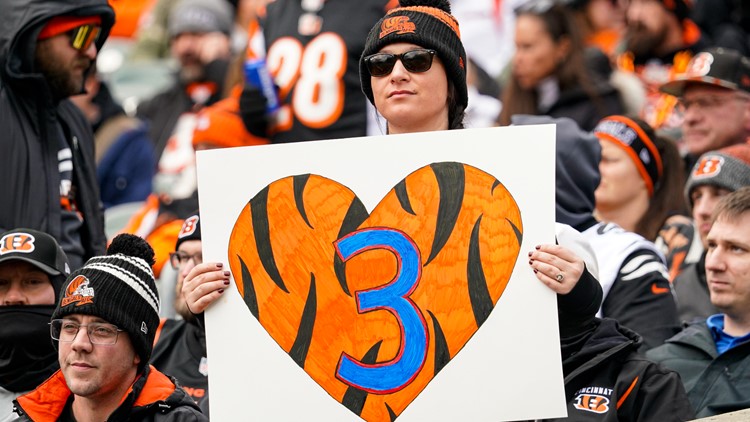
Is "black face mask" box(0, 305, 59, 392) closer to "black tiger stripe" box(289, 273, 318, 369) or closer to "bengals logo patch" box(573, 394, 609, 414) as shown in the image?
"black tiger stripe" box(289, 273, 318, 369)

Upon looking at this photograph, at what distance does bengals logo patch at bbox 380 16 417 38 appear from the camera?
172 inches

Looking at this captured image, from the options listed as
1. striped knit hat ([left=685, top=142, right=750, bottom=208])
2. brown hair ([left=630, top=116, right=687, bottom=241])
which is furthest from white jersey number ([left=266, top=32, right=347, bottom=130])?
striped knit hat ([left=685, top=142, right=750, bottom=208])

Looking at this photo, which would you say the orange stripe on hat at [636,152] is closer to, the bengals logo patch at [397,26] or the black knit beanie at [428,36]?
the black knit beanie at [428,36]

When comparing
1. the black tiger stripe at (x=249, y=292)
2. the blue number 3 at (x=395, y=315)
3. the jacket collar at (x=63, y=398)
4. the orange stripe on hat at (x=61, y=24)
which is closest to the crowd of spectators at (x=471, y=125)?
the orange stripe on hat at (x=61, y=24)

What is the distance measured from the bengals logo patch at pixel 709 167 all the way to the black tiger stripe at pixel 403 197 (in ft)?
8.19

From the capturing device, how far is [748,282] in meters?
4.98

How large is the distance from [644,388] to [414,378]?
33.5 inches

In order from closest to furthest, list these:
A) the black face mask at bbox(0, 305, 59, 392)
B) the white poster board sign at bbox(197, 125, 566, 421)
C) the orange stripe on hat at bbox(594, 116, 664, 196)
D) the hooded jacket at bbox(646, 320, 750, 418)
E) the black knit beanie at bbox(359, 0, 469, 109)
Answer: the white poster board sign at bbox(197, 125, 566, 421)
the black knit beanie at bbox(359, 0, 469, 109)
the hooded jacket at bbox(646, 320, 750, 418)
the black face mask at bbox(0, 305, 59, 392)
the orange stripe on hat at bbox(594, 116, 664, 196)

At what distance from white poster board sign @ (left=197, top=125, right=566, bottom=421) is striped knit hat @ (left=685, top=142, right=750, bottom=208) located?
88.5 inches

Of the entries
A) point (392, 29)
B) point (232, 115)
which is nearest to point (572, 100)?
point (232, 115)

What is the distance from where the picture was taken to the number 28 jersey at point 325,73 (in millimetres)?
7590

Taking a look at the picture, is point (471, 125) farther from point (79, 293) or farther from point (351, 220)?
point (79, 293)

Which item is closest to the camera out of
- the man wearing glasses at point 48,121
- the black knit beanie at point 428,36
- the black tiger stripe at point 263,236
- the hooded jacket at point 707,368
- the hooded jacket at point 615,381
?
the black tiger stripe at point 263,236

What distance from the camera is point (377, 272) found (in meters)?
4.00
